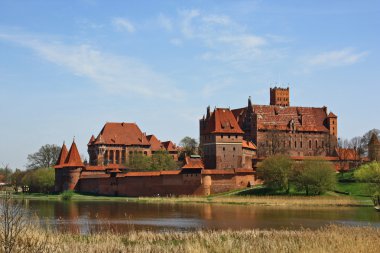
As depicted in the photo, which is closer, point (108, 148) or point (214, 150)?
point (214, 150)

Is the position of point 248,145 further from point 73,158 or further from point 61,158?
point 61,158

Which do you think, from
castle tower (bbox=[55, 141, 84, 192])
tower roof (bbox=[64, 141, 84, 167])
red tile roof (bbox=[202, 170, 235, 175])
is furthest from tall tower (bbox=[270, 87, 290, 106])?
red tile roof (bbox=[202, 170, 235, 175])

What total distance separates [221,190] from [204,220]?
2725 centimetres

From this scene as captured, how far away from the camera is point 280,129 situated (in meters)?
74.6

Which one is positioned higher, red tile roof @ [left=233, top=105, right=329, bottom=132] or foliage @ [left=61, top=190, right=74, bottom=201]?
red tile roof @ [left=233, top=105, right=329, bottom=132]

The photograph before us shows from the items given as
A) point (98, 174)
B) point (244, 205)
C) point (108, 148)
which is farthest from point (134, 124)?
point (244, 205)

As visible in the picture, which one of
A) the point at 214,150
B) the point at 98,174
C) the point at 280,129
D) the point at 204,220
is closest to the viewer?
the point at 204,220

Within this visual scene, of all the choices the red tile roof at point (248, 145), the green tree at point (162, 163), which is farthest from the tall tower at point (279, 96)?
the green tree at point (162, 163)

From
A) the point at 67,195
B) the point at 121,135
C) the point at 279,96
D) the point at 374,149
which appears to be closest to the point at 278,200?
the point at 67,195

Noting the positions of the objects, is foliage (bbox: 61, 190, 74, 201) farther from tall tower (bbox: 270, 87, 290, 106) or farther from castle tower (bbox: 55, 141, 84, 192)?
tall tower (bbox: 270, 87, 290, 106)

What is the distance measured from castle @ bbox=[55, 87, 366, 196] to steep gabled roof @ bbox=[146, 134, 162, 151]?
0.03m

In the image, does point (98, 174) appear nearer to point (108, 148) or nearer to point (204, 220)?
point (108, 148)

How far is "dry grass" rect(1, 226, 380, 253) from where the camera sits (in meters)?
15.2

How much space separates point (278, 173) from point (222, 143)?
12.3m
